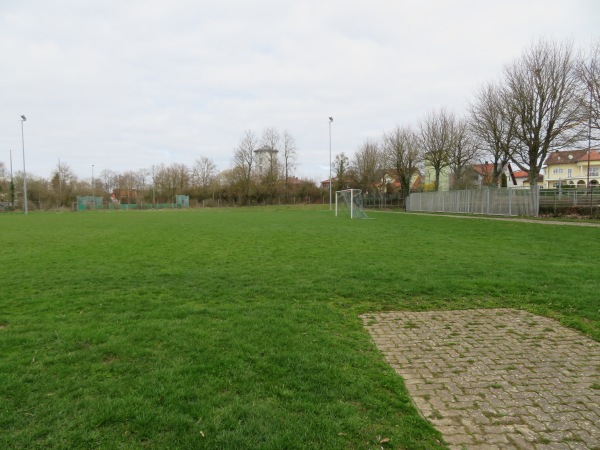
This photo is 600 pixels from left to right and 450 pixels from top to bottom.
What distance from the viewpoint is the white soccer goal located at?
114 feet

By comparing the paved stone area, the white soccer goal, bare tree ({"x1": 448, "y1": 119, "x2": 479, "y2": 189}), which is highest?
bare tree ({"x1": 448, "y1": 119, "x2": 479, "y2": 189})

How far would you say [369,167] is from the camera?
6188 centimetres

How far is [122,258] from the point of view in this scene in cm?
1142

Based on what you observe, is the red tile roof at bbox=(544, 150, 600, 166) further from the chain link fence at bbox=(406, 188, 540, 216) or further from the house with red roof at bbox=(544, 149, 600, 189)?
the chain link fence at bbox=(406, 188, 540, 216)

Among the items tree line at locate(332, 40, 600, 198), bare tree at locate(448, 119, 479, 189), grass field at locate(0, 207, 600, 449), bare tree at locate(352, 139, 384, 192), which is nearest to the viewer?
grass field at locate(0, 207, 600, 449)

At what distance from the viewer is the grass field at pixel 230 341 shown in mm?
2855

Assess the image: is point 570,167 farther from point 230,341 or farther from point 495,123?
point 230,341

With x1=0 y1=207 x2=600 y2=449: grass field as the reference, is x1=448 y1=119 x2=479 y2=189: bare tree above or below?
above

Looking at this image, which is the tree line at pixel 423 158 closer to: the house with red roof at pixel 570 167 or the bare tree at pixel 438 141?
Answer: the bare tree at pixel 438 141

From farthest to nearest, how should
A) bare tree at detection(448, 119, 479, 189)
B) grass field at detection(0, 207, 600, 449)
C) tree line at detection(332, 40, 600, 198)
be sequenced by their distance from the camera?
bare tree at detection(448, 119, 479, 189), tree line at detection(332, 40, 600, 198), grass field at detection(0, 207, 600, 449)

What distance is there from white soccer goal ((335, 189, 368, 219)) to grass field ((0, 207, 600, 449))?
23707 millimetres

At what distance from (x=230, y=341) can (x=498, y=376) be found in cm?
284

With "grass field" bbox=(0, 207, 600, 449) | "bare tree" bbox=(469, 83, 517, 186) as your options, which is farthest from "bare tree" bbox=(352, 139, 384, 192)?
"grass field" bbox=(0, 207, 600, 449)

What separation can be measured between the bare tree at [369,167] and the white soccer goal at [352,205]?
16.7 metres
